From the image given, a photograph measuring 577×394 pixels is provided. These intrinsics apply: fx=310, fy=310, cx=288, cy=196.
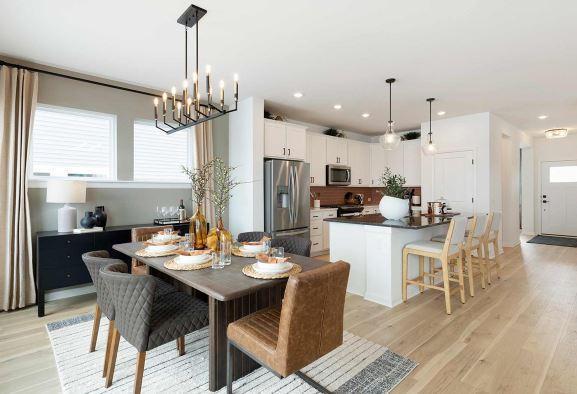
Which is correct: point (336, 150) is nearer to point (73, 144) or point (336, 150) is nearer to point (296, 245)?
point (296, 245)

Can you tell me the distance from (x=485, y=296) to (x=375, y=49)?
307 cm

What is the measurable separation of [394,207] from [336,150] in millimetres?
3109

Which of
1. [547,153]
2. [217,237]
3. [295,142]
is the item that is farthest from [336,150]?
[547,153]

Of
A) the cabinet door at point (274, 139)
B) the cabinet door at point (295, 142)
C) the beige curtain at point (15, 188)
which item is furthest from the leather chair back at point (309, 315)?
the cabinet door at point (295, 142)

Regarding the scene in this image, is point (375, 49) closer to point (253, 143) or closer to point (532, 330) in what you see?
point (253, 143)

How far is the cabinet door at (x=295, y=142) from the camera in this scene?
17.2 feet

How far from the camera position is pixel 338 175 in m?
6.54

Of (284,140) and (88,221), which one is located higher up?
(284,140)

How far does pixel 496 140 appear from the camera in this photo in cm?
572

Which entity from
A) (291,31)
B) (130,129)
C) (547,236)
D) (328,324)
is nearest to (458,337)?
A: (328,324)

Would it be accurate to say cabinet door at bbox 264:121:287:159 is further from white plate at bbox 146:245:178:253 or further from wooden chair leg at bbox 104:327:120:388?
wooden chair leg at bbox 104:327:120:388

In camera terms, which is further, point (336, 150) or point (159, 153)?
point (336, 150)

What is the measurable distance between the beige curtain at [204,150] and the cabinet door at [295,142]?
1.28m

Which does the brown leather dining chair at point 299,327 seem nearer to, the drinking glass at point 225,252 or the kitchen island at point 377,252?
the drinking glass at point 225,252
